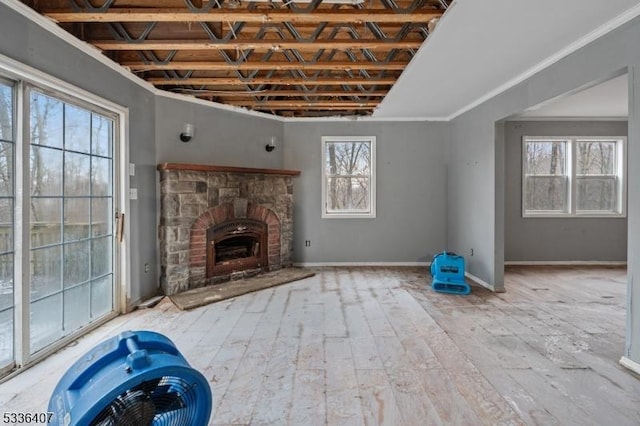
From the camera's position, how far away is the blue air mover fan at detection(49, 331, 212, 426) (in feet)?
3.38

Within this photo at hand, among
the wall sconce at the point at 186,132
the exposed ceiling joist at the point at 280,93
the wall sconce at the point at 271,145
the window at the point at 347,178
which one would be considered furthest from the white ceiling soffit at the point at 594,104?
the wall sconce at the point at 186,132

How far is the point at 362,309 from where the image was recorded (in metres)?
3.52

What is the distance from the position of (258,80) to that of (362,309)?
2.97 m

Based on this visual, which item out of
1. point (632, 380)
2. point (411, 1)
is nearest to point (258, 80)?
point (411, 1)

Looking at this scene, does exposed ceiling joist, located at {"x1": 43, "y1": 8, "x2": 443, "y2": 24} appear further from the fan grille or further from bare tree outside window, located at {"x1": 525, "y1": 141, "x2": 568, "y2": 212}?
bare tree outside window, located at {"x1": 525, "y1": 141, "x2": 568, "y2": 212}

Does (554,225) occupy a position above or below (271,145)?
below

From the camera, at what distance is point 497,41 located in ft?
9.04

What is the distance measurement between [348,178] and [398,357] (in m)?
3.66

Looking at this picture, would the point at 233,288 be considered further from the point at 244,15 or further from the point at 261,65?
the point at 244,15

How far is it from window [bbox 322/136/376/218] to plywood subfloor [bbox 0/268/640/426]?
74.9 inches

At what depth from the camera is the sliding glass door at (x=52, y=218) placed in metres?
2.22

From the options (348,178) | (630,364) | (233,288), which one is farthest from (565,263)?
(233,288)

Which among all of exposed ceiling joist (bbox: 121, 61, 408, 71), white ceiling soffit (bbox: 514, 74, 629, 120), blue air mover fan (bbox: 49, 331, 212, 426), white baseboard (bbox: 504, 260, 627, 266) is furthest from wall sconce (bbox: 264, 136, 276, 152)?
white baseboard (bbox: 504, 260, 627, 266)

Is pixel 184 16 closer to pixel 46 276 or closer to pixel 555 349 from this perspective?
pixel 46 276
